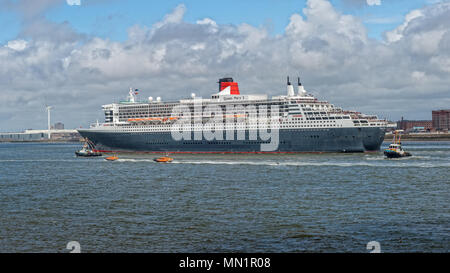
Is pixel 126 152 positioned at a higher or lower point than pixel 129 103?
lower

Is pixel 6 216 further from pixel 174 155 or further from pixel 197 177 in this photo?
pixel 174 155

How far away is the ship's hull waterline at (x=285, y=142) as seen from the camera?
60.8 m

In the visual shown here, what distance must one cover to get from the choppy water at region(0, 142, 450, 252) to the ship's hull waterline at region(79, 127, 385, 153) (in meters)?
24.1

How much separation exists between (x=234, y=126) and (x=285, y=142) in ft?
25.5

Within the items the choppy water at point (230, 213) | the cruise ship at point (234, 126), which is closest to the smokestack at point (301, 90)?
the cruise ship at point (234, 126)

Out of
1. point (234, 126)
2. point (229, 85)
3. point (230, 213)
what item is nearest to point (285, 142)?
point (234, 126)

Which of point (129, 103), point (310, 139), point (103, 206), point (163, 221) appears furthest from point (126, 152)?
point (163, 221)

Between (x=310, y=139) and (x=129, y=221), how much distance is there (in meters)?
45.0

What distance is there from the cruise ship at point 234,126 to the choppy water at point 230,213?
24.6 meters

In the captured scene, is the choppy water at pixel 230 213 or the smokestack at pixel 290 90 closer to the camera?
the choppy water at pixel 230 213

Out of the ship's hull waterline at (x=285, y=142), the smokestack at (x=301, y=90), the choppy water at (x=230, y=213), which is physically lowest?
the choppy water at (x=230, y=213)

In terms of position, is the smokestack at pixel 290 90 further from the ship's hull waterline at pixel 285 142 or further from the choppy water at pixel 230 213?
the choppy water at pixel 230 213

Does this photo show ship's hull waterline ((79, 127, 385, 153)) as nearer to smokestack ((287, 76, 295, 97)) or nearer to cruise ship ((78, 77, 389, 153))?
cruise ship ((78, 77, 389, 153))
